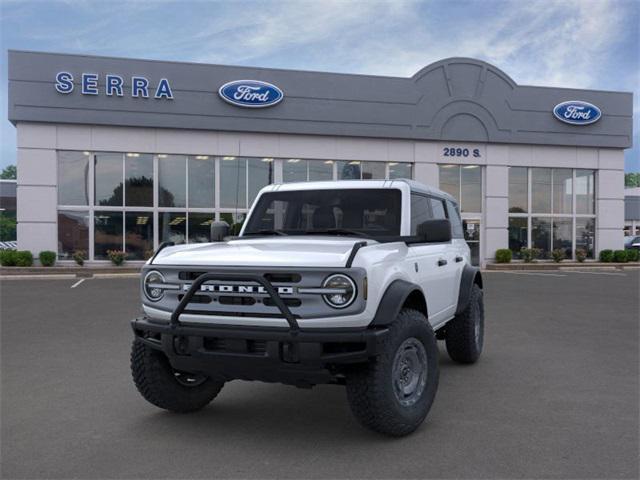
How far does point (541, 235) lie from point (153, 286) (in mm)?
25214

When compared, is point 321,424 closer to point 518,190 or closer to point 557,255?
point 557,255

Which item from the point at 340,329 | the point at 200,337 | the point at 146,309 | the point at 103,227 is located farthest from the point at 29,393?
the point at 103,227

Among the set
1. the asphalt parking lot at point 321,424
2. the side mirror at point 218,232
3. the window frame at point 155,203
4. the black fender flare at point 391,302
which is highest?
the window frame at point 155,203

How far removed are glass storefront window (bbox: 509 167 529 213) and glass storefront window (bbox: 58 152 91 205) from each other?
60.3ft

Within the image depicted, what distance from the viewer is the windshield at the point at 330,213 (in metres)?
5.17

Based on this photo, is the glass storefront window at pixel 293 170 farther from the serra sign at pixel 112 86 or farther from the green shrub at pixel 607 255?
the green shrub at pixel 607 255

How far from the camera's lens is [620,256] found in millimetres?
26562

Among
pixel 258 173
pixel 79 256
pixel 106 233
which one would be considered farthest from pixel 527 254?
pixel 79 256

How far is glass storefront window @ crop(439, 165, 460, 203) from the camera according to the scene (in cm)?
2559

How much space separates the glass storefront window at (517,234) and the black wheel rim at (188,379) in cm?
2339

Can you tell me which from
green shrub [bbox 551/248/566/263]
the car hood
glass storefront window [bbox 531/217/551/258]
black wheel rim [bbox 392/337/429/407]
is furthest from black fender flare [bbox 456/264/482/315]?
glass storefront window [bbox 531/217/551/258]

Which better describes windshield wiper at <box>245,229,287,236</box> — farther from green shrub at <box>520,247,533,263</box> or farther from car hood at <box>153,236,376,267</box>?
green shrub at <box>520,247,533,263</box>

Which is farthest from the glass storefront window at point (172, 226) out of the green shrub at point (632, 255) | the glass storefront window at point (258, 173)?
the green shrub at point (632, 255)

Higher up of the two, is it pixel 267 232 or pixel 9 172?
pixel 9 172
